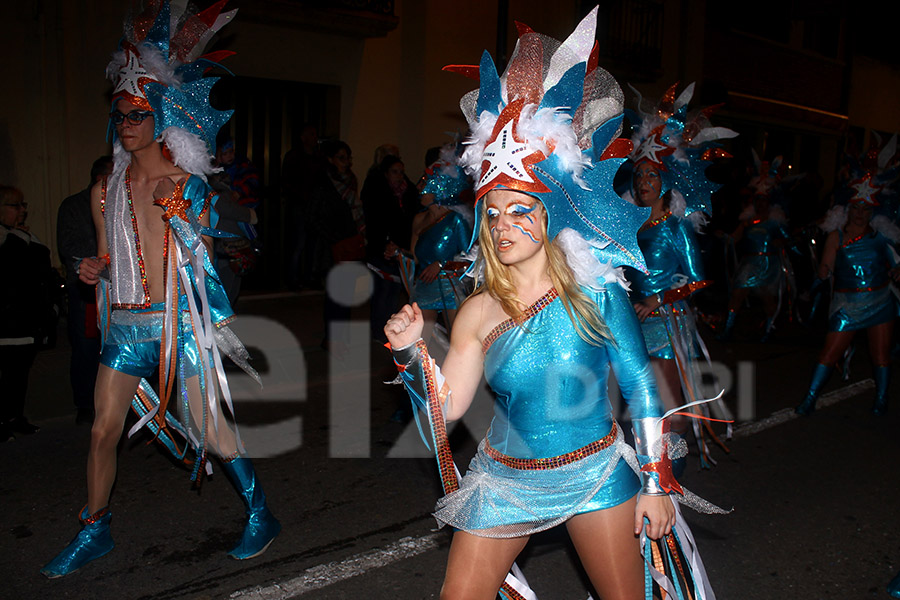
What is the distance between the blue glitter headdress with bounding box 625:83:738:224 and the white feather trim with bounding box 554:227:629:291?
2.71 metres

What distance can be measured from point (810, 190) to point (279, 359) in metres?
11.3

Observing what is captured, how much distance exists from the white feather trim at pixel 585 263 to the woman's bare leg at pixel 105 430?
7.24ft

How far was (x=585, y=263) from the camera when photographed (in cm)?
258

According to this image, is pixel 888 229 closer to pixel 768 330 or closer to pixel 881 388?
pixel 881 388

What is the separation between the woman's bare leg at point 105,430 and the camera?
12.0 ft

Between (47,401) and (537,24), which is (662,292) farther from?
(537,24)

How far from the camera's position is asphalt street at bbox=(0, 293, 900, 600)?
12.2 ft

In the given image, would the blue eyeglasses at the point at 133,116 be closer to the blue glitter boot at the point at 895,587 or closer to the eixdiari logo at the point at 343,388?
A: the eixdiari logo at the point at 343,388

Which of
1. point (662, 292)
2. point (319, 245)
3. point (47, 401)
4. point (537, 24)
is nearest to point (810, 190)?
point (537, 24)

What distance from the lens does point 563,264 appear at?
2.59 metres

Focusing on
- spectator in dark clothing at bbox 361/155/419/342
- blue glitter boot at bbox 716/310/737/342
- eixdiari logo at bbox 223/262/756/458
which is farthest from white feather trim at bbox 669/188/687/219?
blue glitter boot at bbox 716/310/737/342

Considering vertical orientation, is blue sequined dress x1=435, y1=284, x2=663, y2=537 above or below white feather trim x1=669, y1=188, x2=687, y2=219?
below

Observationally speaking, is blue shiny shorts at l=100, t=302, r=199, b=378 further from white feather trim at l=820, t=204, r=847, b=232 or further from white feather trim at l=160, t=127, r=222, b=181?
white feather trim at l=820, t=204, r=847, b=232

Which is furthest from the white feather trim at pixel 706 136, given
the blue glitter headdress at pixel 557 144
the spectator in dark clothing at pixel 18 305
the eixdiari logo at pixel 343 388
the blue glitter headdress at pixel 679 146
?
the spectator in dark clothing at pixel 18 305
